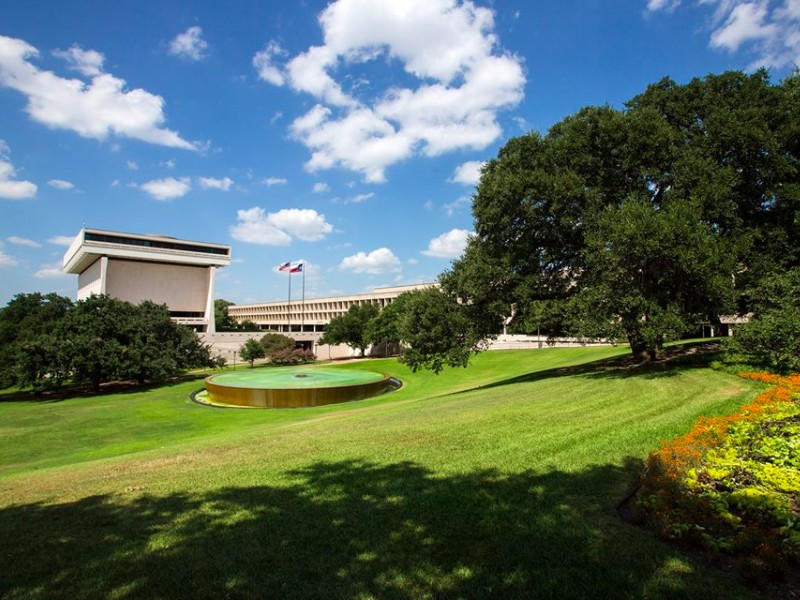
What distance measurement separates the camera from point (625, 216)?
16375 mm

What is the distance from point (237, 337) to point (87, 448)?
61.8 metres

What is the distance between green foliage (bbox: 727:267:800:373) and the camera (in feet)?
46.5

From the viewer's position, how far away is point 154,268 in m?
93.2

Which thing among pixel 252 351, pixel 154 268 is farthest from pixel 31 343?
pixel 154 268

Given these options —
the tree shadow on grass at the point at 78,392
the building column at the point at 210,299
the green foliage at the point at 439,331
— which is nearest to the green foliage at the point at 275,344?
the tree shadow on grass at the point at 78,392

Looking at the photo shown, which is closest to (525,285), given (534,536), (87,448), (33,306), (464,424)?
(464,424)

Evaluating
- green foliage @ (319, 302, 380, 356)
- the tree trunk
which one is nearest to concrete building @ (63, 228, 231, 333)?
green foliage @ (319, 302, 380, 356)

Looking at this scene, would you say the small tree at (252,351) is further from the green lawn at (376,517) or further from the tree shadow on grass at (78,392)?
the green lawn at (376,517)

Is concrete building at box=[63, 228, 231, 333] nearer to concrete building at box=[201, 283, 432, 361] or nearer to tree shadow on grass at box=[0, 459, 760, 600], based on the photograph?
concrete building at box=[201, 283, 432, 361]

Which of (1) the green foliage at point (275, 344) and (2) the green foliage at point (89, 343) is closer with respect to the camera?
(2) the green foliage at point (89, 343)

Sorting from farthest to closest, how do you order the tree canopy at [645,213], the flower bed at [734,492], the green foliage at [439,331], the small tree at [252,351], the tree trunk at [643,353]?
the small tree at [252,351]
the green foliage at [439,331]
the tree trunk at [643,353]
the tree canopy at [645,213]
the flower bed at [734,492]

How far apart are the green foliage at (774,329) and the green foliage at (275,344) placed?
188 feet

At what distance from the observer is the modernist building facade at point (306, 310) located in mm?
118375

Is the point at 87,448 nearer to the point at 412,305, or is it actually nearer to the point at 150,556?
the point at 412,305
